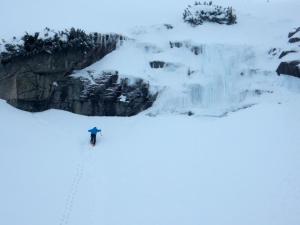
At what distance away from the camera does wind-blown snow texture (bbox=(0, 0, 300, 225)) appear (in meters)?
10.5

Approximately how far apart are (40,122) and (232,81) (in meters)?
9.93

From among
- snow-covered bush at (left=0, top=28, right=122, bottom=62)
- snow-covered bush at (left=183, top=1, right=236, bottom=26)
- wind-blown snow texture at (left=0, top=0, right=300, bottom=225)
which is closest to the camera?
wind-blown snow texture at (left=0, top=0, right=300, bottom=225)

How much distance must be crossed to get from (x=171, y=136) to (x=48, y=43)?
8.05 meters

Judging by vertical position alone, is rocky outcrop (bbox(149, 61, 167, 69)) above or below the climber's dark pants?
above

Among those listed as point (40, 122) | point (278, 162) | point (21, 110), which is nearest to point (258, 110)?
point (278, 162)

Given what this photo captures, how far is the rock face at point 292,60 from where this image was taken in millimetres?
18047

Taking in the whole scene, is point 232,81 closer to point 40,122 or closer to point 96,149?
point 96,149

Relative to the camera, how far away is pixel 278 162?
11.8 metres

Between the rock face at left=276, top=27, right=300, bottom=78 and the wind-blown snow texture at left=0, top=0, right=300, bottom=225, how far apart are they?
0.37 m

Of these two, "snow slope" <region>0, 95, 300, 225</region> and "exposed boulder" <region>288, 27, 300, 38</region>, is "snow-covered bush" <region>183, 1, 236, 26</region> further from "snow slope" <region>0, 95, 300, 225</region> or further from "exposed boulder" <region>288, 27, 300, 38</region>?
"snow slope" <region>0, 95, 300, 225</region>

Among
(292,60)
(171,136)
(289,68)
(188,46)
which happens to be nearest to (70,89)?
(171,136)

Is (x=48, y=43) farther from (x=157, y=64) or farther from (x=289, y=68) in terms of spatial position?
(x=289, y=68)

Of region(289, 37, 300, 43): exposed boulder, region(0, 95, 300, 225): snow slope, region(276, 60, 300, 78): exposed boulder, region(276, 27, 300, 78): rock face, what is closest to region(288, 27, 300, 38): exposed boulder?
region(276, 27, 300, 78): rock face

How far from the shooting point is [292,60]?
18.4 meters
